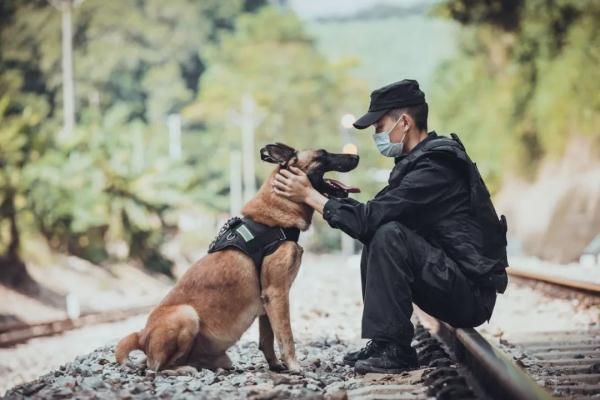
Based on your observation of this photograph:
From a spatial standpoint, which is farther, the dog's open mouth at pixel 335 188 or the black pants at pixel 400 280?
the dog's open mouth at pixel 335 188

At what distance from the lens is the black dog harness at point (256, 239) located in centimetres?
494

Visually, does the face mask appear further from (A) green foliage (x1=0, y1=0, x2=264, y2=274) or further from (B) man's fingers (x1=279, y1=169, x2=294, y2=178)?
(A) green foliage (x1=0, y1=0, x2=264, y2=274)

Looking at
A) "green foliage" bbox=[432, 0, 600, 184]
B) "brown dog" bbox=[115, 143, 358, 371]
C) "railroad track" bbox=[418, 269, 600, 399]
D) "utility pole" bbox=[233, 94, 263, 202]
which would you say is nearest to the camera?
"railroad track" bbox=[418, 269, 600, 399]

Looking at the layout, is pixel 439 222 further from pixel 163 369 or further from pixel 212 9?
pixel 212 9

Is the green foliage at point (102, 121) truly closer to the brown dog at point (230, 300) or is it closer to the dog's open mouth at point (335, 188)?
the brown dog at point (230, 300)

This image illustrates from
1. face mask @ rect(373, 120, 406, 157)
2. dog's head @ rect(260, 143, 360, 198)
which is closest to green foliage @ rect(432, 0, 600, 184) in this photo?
dog's head @ rect(260, 143, 360, 198)

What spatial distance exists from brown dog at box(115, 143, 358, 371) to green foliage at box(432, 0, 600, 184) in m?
20.2

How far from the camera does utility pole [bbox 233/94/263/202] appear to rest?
52125mm

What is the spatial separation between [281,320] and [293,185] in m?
0.74

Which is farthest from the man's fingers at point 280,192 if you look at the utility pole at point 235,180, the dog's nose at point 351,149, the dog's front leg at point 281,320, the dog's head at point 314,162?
the utility pole at point 235,180

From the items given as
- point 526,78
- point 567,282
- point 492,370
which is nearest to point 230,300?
point 492,370

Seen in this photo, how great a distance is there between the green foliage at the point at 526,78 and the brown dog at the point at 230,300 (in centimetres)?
2015

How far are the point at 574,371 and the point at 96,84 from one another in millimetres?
55748

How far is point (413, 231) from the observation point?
4.80 m
